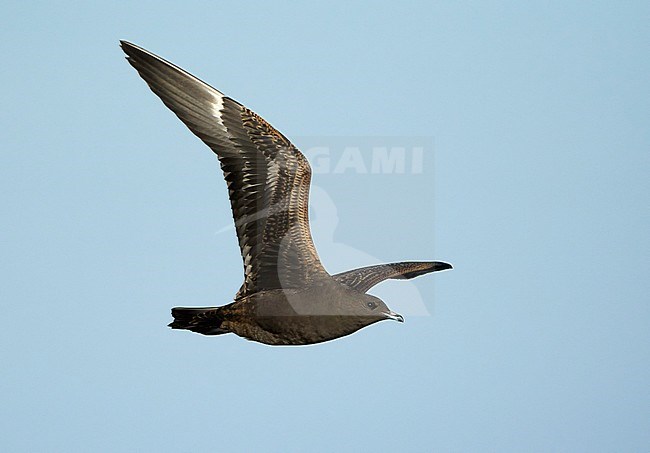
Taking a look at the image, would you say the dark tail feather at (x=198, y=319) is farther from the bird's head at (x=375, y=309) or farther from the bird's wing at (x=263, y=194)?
the bird's head at (x=375, y=309)

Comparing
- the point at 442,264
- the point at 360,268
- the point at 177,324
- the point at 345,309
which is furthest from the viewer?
the point at 442,264

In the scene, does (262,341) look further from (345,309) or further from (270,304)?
(345,309)

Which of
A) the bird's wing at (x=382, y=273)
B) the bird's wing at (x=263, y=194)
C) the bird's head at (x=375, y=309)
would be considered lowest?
the bird's head at (x=375, y=309)

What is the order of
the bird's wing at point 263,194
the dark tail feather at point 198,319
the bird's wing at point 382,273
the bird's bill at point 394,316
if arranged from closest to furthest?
the bird's bill at point 394,316
the bird's wing at point 263,194
the dark tail feather at point 198,319
the bird's wing at point 382,273

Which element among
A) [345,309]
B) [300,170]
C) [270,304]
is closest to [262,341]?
[270,304]

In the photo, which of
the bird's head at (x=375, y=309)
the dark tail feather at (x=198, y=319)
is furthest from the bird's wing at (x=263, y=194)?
the bird's head at (x=375, y=309)

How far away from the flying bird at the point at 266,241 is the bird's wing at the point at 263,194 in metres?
0.01

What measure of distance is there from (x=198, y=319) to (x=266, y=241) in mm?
1154

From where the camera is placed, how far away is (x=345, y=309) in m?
9.02

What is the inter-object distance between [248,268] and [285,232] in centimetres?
61

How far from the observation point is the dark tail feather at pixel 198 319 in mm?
9516

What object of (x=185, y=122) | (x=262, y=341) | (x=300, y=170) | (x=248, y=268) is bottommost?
(x=262, y=341)

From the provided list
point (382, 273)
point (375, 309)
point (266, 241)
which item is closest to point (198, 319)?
point (266, 241)

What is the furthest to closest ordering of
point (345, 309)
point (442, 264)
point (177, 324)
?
point (442, 264) < point (177, 324) < point (345, 309)
